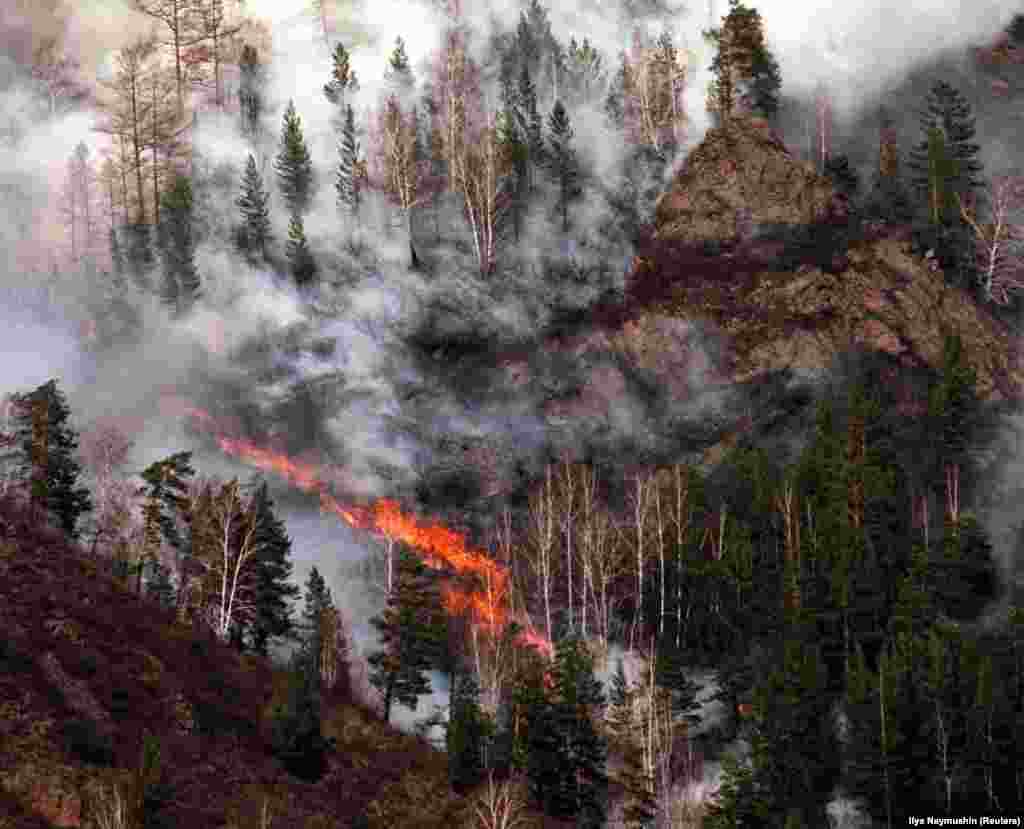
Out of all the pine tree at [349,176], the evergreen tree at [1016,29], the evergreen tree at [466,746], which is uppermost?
the evergreen tree at [1016,29]

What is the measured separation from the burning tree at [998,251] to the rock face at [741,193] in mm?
9416

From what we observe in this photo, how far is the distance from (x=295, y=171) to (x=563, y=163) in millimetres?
20094

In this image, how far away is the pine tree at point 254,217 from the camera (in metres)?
96.1

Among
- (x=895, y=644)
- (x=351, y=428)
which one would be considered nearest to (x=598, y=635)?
(x=895, y=644)

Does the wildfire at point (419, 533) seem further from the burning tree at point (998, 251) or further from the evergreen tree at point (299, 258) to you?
the burning tree at point (998, 251)

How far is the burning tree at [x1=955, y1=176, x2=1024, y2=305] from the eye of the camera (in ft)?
292

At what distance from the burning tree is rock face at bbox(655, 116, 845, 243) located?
9.42m

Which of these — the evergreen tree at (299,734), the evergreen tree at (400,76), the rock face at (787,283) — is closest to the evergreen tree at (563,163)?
the rock face at (787,283)

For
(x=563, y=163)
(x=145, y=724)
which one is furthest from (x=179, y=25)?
(x=145, y=724)

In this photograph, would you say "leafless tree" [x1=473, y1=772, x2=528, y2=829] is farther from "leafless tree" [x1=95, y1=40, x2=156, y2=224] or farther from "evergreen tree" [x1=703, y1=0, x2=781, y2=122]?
"leafless tree" [x1=95, y1=40, x2=156, y2=224]

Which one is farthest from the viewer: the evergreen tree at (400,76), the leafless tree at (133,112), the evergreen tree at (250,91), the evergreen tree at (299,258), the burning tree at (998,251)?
the evergreen tree at (400,76)

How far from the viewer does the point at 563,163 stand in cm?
9694

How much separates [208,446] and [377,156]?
31852 millimetres

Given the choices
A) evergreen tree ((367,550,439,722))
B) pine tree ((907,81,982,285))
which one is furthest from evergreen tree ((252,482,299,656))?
pine tree ((907,81,982,285))
